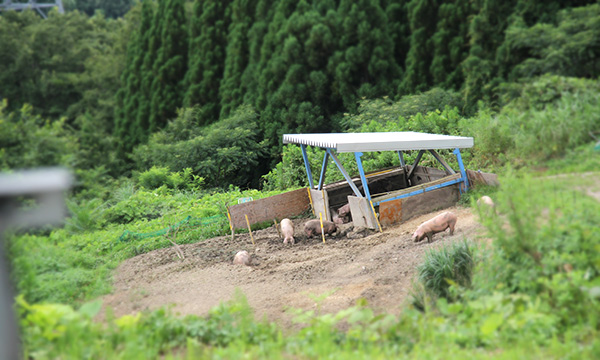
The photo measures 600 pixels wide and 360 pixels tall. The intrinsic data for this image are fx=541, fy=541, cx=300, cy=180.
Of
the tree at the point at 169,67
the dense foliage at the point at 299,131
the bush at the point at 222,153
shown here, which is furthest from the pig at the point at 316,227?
the tree at the point at 169,67

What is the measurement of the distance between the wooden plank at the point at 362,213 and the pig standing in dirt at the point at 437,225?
1655mm

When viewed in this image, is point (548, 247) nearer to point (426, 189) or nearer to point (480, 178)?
point (426, 189)

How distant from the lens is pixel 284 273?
7.73 m

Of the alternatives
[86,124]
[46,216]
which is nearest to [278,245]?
[46,216]

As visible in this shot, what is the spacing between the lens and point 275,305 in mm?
6348

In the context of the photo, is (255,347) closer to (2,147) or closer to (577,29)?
(2,147)

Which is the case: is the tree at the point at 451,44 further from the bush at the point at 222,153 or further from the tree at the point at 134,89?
the tree at the point at 134,89

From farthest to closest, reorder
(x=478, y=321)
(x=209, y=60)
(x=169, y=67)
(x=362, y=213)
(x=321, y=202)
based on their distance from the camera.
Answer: (x=169, y=67)
(x=209, y=60)
(x=321, y=202)
(x=362, y=213)
(x=478, y=321)

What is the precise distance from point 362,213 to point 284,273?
246 centimetres

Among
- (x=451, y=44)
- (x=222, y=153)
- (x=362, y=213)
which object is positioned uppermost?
(x=451, y=44)

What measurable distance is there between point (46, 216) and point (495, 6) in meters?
16.4

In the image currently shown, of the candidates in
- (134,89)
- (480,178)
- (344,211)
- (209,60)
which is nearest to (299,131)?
(209,60)

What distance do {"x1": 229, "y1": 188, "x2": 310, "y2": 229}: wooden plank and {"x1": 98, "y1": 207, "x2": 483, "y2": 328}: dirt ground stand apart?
26.6 inches

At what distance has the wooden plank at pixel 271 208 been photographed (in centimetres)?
1080
